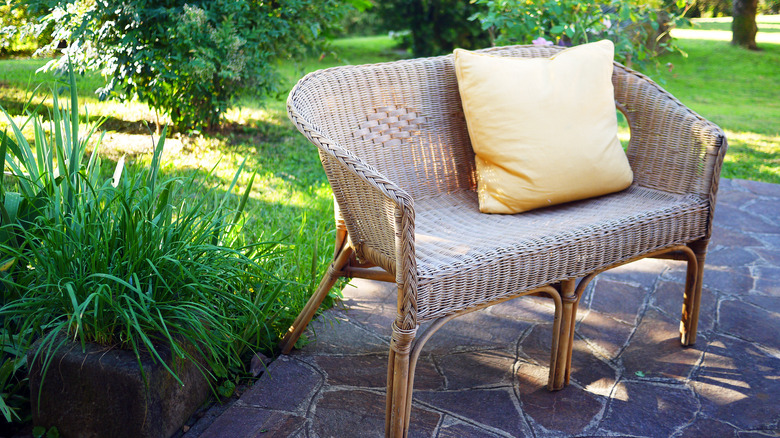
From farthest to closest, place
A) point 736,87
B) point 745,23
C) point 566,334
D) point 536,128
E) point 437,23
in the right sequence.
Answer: point 745,23
point 736,87
point 437,23
point 536,128
point 566,334

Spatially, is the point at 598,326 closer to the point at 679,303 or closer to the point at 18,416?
the point at 679,303

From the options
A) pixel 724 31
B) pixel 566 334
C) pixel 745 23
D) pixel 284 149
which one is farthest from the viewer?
pixel 724 31

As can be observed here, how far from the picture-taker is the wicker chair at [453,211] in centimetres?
149

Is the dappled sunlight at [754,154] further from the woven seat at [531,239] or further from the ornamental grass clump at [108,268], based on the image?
the ornamental grass clump at [108,268]

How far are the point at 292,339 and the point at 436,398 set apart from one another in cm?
49

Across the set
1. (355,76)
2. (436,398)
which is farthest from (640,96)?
(436,398)

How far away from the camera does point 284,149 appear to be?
14.3 feet

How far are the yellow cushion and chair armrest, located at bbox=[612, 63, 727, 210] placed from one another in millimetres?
193

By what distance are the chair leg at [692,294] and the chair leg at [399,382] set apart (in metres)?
1.05

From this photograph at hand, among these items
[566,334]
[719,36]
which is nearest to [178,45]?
[566,334]

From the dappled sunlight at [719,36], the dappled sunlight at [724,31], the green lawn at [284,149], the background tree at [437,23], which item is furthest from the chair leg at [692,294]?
the dappled sunlight at [724,31]

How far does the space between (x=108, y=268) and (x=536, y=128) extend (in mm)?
1236

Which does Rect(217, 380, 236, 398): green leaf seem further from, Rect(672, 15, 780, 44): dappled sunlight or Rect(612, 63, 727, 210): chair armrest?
Rect(672, 15, 780, 44): dappled sunlight

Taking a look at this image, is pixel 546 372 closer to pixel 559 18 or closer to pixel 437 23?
pixel 559 18
